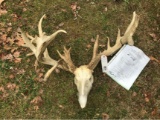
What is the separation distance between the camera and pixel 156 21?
6020 mm

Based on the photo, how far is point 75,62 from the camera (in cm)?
551

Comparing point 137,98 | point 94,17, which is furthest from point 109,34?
point 137,98

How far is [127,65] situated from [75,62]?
873 mm

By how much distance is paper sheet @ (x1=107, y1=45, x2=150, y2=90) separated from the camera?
5.29 meters

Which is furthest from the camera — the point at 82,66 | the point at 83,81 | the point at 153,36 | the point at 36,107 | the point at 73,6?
the point at 73,6

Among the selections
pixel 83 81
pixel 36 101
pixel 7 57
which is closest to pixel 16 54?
pixel 7 57

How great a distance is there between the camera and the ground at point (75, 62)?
5.16 metres

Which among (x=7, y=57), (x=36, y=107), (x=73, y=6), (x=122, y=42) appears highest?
(x=73, y=6)

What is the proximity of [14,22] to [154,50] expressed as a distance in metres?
2.56

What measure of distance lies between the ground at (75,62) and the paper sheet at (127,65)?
114 millimetres

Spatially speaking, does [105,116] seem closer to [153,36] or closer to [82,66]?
[82,66]

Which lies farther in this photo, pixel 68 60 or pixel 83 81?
pixel 68 60

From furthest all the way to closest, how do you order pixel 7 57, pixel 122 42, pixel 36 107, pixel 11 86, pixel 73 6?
1. pixel 73 6
2. pixel 7 57
3. pixel 11 86
4. pixel 36 107
5. pixel 122 42

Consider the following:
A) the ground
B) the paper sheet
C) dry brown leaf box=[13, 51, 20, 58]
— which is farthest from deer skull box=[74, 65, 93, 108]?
dry brown leaf box=[13, 51, 20, 58]
